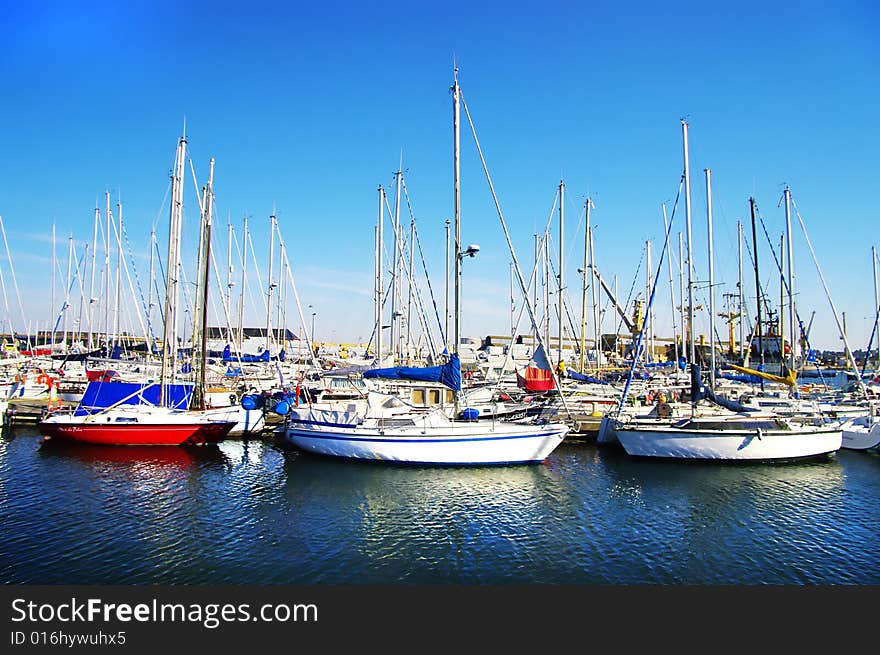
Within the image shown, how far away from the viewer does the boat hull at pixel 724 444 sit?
26.6 meters

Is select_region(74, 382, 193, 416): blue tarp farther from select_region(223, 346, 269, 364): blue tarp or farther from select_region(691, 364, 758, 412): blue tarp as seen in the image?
select_region(691, 364, 758, 412): blue tarp

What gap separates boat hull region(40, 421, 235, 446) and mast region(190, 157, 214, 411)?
11.1 feet

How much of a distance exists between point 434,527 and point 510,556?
315 centimetres

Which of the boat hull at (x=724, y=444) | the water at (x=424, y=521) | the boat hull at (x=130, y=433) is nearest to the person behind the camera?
the water at (x=424, y=521)

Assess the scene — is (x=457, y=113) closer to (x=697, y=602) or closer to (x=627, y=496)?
(x=627, y=496)

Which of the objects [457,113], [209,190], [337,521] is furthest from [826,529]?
[209,190]

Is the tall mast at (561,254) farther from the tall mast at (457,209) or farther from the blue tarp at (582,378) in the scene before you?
the tall mast at (457,209)

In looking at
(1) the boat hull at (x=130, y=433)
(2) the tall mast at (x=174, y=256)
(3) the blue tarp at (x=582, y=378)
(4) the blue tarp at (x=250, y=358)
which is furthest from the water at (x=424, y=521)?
(4) the blue tarp at (x=250, y=358)

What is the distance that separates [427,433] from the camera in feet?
81.4

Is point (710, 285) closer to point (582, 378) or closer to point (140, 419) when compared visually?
point (582, 378)

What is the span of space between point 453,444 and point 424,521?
22.9 feet

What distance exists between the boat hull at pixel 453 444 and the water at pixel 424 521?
0.64 meters

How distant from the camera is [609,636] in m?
10.3

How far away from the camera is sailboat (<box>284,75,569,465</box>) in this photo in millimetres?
24781
